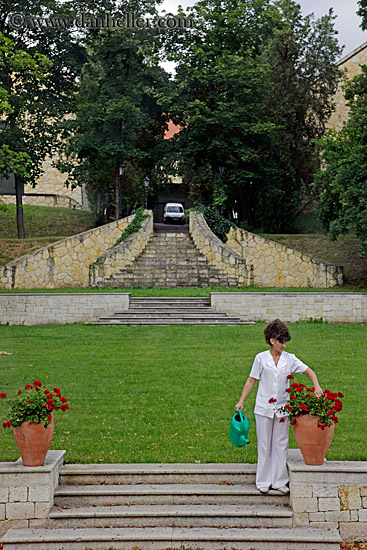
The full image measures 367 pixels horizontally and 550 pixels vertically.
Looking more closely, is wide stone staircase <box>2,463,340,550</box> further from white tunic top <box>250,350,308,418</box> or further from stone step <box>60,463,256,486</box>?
white tunic top <box>250,350,308,418</box>

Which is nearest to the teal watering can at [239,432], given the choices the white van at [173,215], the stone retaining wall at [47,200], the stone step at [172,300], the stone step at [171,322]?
the stone step at [171,322]

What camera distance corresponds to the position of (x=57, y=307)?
67.3 ft

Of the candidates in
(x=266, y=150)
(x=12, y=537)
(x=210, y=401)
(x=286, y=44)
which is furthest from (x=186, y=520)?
(x=286, y=44)

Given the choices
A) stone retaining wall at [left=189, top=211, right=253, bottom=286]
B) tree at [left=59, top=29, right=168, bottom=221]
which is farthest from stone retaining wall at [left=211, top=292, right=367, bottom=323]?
tree at [left=59, top=29, right=168, bottom=221]

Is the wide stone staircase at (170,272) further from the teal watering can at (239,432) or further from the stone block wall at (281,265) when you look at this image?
the teal watering can at (239,432)

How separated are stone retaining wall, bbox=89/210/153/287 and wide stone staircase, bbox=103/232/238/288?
0.22 metres

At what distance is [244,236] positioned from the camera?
32344 millimetres

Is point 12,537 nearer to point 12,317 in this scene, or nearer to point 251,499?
point 251,499

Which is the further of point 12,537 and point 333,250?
point 333,250

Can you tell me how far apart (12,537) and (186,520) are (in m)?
1.80

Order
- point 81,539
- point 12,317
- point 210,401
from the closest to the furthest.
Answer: point 81,539 → point 210,401 → point 12,317

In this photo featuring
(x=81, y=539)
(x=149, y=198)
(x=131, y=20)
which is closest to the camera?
(x=81, y=539)

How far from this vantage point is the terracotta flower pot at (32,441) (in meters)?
6.90

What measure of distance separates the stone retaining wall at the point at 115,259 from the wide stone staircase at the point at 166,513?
19.5 metres
